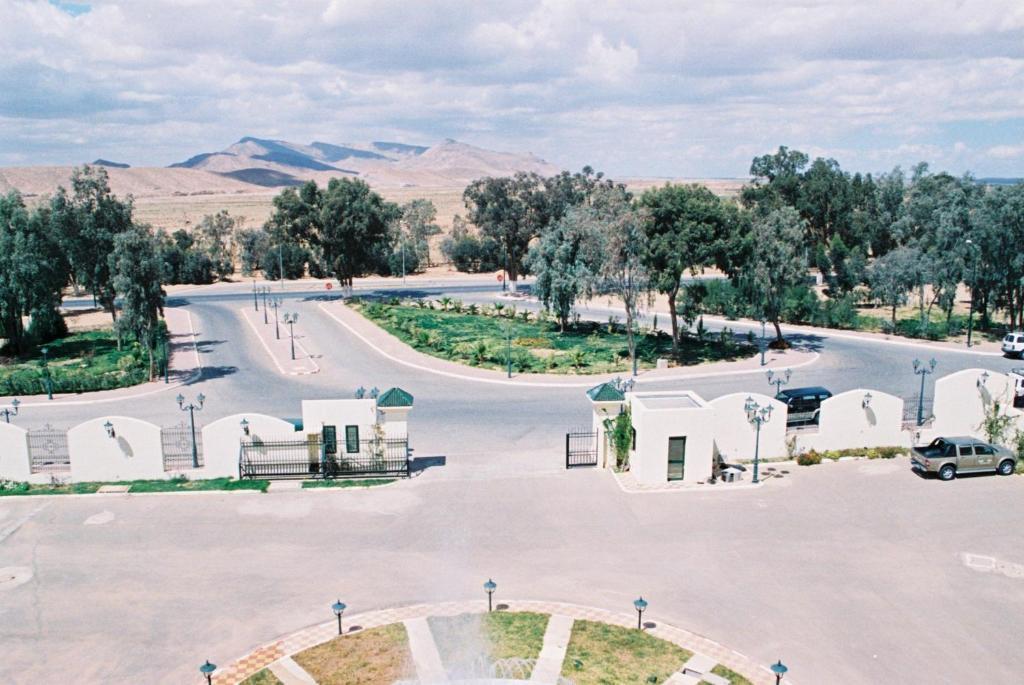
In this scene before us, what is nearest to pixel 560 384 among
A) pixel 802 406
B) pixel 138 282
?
pixel 802 406

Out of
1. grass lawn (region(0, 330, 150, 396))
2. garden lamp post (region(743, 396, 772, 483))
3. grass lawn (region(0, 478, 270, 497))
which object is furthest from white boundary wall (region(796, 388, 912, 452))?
grass lawn (region(0, 330, 150, 396))

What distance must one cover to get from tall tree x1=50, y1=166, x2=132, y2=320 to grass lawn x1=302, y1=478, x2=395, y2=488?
84.1ft

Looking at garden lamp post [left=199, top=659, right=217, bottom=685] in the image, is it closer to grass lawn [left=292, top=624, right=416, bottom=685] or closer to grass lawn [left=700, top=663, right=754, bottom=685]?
grass lawn [left=292, top=624, right=416, bottom=685]

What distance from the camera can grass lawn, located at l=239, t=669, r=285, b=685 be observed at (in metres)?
15.1

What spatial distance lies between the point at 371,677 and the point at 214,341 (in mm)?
40838

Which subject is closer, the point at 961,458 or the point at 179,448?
the point at 961,458

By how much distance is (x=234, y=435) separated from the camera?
26.2 meters

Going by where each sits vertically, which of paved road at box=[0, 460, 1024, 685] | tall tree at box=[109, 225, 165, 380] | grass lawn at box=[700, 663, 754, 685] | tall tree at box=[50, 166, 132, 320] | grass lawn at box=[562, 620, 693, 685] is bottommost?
grass lawn at box=[700, 663, 754, 685]

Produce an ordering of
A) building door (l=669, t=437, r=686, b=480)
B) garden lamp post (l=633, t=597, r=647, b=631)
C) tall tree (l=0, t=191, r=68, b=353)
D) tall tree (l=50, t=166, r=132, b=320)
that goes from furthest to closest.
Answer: tall tree (l=50, t=166, r=132, b=320) → tall tree (l=0, t=191, r=68, b=353) → building door (l=669, t=437, r=686, b=480) → garden lamp post (l=633, t=597, r=647, b=631)

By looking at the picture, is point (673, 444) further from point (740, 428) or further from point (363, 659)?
point (363, 659)

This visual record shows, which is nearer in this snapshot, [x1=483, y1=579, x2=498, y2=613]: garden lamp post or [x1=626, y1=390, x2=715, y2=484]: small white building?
[x1=483, y1=579, x2=498, y2=613]: garden lamp post

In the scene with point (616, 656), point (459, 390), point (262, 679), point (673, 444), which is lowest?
point (262, 679)

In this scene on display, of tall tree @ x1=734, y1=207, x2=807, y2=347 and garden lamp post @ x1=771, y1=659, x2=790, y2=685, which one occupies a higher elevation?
tall tree @ x1=734, y1=207, x2=807, y2=347

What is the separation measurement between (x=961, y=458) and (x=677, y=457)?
30.1 feet
